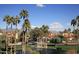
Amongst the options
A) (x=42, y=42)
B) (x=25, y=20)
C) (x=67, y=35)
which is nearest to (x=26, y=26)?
(x=25, y=20)

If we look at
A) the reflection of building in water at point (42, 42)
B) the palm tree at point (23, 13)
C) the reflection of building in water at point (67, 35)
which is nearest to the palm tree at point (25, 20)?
the palm tree at point (23, 13)

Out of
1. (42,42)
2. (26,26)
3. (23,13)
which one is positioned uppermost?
(23,13)

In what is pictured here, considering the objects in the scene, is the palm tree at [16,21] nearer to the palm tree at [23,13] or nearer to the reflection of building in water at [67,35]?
the palm tree at [23,13]

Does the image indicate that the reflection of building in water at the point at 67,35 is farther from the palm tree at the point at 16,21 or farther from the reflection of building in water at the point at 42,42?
the palm tree at the point at 16,21

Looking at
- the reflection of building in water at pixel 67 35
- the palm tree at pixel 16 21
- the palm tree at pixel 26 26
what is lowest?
the reflection of building in water at pixel 67 35

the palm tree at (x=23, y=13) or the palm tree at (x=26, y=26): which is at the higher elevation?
the palm tree at (x=23, y=13)

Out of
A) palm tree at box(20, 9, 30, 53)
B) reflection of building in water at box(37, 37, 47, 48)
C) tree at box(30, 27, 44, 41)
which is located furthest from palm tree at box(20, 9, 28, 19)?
reflection of building in water at box(37, 37, 47, 48)

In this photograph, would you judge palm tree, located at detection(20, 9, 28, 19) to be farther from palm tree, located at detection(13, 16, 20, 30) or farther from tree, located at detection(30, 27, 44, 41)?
tree, located at detection(30, 27, 44, 41)

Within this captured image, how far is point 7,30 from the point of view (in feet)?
11.4

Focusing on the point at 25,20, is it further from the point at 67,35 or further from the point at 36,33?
the point at 67,35

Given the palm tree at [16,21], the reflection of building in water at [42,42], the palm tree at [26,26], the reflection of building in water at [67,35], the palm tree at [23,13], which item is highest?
the palm tree at [23,13]

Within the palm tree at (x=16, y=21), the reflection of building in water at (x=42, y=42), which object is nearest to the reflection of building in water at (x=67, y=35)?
the reflection of building in water at (x=42, y=42)
